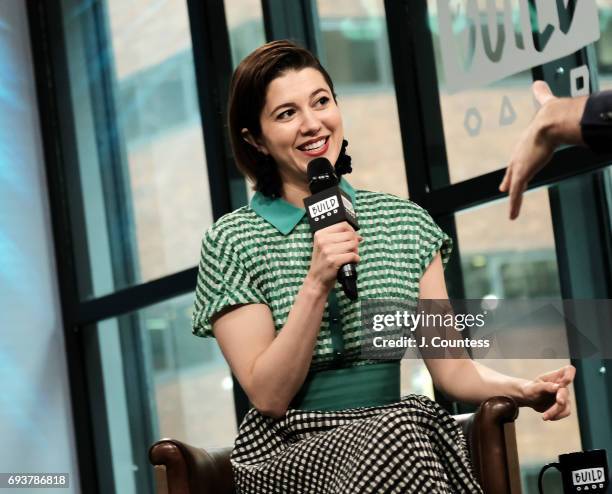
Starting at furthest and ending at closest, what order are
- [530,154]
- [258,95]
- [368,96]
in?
1. [368,96]
2. [258,95]
3. [530,154]

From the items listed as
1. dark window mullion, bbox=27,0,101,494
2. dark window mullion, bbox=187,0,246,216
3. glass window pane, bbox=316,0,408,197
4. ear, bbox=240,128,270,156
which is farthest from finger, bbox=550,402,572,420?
dark window mullion, bbox=27,0,101,494

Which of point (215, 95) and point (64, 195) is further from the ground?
point (215, 95)

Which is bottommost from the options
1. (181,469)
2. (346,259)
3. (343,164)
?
(181,469)

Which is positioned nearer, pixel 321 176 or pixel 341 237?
pixel 341 237

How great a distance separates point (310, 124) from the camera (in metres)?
2.43

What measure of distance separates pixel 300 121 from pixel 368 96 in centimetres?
102

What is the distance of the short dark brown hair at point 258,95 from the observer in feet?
8.18

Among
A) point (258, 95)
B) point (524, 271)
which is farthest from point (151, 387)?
point (258, 95)

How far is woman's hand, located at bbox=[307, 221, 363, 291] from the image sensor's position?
2129 mm

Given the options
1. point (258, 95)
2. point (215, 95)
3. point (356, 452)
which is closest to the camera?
point (356, 452)

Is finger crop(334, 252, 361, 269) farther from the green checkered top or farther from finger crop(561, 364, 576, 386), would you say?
finger crop(561, 364, 576, 386)

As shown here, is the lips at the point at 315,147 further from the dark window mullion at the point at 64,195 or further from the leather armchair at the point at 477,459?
the dark window mullion at the point at 64,195

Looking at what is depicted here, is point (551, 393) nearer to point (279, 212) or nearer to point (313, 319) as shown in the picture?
point (313, 319)

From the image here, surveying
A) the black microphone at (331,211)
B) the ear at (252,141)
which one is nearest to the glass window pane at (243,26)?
the ear at (252,141)
